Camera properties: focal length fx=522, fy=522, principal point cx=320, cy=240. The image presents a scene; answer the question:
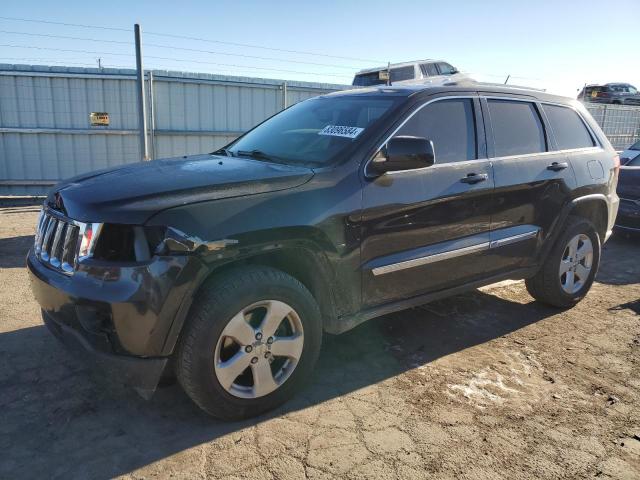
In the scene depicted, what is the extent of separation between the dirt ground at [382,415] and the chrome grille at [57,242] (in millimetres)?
823

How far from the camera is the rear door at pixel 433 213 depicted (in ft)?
10.5

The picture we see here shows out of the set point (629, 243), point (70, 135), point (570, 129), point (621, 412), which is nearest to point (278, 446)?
point (621, 412)

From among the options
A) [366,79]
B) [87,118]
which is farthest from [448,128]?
[366,79]

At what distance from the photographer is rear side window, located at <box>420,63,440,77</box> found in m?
14.8

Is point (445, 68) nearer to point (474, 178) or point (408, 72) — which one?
point (408, 72)

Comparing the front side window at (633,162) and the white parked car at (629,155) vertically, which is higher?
the white parked car at (629,155)

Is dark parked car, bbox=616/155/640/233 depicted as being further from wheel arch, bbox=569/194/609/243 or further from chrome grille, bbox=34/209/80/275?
chrome grille, bbox=34/209/80/275

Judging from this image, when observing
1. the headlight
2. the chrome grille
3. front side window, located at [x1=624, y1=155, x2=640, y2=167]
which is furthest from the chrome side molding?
Result: front side window, located at [x1=624, y1=155, x2=640, y2=167]

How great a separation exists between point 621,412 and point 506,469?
102 cm

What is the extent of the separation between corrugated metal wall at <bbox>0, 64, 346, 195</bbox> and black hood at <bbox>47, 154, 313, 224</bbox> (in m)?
7.56

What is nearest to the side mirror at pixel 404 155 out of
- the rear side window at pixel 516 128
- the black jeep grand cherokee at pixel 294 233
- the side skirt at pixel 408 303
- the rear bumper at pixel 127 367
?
the black jeep grand cherokee at pixel 294 233

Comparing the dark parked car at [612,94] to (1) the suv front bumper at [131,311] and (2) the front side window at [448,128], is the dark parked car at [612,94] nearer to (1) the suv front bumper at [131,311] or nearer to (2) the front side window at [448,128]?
(2) the front side window at [448,128]

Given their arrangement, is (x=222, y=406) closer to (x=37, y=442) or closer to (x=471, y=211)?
(x=37, y=442)

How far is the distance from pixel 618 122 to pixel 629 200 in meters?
12.0
